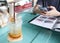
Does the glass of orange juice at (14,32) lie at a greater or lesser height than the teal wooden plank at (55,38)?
greater

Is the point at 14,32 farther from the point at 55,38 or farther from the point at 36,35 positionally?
the point at 55,38

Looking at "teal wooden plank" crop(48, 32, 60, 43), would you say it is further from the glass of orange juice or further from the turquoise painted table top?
the glass of orange juice

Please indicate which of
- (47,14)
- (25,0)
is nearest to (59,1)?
(47,14)

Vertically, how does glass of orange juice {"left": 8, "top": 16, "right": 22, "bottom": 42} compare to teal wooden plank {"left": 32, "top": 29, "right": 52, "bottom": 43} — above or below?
above

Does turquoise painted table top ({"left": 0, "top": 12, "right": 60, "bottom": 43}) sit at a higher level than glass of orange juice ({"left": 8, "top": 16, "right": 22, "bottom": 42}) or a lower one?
lower

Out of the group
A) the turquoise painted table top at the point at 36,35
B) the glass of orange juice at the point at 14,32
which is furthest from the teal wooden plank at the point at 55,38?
the glass of orange juice at the point at 14,32

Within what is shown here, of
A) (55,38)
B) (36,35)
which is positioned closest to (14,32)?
(36,35)

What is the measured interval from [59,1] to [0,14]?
692 mm

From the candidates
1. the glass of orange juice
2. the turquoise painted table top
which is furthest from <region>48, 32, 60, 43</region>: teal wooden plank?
the glass of orange juice

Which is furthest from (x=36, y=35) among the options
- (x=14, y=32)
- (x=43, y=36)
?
(x=14, y=32)

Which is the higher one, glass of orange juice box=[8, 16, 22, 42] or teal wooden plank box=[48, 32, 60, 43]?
glass of orange juice box=[8, 16, 22, 42]

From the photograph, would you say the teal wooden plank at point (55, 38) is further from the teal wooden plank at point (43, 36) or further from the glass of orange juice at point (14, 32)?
the glass of orange juice at point (14, 32)

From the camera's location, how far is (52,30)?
28.6 inches

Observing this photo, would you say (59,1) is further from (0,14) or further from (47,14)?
(0,14)
